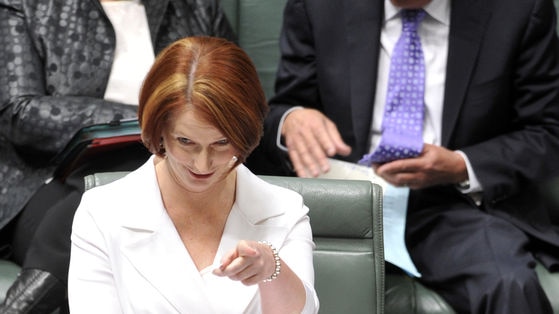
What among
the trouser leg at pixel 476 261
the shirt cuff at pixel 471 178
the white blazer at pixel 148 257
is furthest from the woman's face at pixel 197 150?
the shirt cuff at pixel 471 178

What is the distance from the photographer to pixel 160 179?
1.88 metres

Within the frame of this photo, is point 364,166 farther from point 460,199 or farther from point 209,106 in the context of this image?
point 209,106

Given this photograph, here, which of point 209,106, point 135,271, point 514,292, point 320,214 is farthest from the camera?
point 514,292

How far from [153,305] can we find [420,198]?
1217 mm

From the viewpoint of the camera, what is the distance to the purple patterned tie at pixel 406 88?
2.79 meters

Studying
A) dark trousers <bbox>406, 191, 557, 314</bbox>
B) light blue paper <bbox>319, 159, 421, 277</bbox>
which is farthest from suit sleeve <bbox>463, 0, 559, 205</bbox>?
light blue paper <bbox>319, 159, 421, 277</bbox>

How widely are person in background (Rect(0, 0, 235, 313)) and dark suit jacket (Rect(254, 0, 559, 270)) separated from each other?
1.41ft

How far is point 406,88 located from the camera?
280 cm

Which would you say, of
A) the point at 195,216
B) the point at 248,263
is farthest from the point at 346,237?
the point at 248,263

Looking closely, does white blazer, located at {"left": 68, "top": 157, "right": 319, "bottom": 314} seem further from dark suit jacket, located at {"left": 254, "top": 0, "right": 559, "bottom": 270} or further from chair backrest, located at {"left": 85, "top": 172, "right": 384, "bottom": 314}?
dark suit jacket, located at {"left": 254, "top": 0, "right": 559, "bottom": 270}

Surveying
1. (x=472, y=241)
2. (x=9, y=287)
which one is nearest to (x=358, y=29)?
(x=472, y=241)

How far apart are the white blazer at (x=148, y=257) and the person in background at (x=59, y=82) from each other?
31.7 inches

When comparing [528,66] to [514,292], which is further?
[528,66]

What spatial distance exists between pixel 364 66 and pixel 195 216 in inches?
42.5
